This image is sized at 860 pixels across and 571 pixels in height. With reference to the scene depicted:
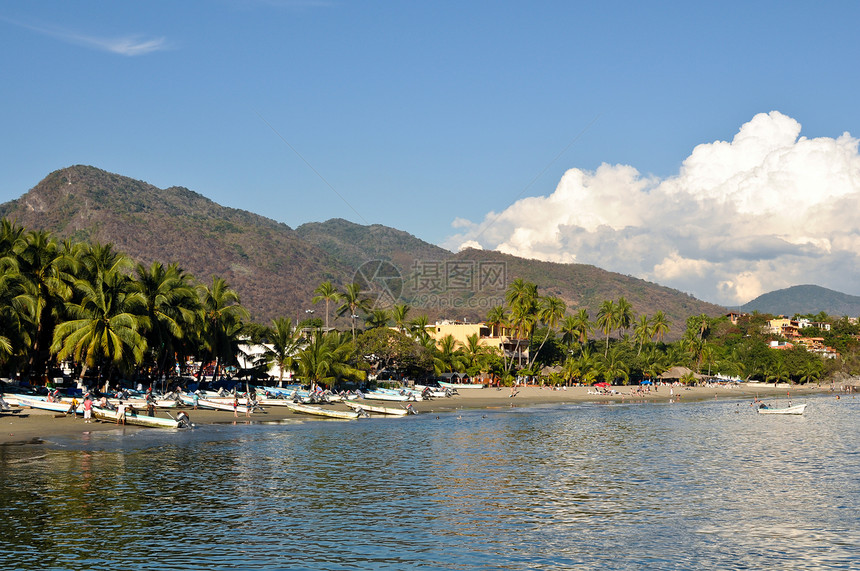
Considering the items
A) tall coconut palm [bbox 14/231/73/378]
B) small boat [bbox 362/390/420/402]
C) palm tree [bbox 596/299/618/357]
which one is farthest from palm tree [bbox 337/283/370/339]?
palm tree [bbox 596/299/618/357]

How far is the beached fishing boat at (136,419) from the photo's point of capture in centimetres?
4881

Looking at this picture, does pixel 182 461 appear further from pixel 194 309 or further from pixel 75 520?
pixel 194 309

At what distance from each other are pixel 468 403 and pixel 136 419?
47539 mm

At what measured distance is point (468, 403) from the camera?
89.9 metres

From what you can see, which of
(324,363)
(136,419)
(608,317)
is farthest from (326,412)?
(608,317)

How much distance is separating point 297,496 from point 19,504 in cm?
966

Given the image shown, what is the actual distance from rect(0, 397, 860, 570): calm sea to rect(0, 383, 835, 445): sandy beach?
3.04 metres

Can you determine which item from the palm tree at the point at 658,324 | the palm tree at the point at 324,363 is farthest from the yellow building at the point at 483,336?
the palm tree at the point at 324,363

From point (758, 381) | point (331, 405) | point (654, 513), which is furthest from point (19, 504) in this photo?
point (758, 381)

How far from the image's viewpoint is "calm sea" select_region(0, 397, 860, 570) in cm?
2150

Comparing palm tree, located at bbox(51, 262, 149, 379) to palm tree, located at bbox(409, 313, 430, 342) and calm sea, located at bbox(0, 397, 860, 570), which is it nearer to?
calm sea, located at bbox(0, 397, 860, 570)

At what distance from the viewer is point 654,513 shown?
27.9m

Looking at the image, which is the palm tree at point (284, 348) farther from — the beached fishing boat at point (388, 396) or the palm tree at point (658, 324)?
the palm tree at point (658, 324)

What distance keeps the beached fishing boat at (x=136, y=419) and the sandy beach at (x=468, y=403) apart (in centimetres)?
55
